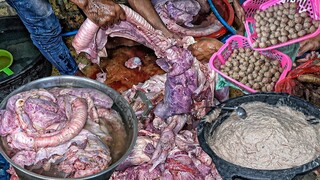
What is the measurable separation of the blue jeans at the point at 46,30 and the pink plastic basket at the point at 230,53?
1.27m

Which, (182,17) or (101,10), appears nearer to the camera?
(101,10)

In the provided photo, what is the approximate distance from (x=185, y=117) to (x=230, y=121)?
48cm

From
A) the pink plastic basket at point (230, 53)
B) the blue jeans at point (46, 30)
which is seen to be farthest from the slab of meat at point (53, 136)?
the pink plastic basket at point (230, 53)

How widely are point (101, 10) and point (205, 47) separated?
1098mm

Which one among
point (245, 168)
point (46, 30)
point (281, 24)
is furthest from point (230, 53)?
point (46, 30)

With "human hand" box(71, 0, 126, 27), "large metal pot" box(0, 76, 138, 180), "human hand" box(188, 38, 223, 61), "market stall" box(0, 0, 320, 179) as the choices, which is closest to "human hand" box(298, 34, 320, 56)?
"market stall" box(0, 0, 320, 179)

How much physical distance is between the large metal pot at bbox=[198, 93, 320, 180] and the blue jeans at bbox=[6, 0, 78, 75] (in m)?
1.53

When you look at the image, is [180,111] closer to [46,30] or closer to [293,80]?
[293,80]

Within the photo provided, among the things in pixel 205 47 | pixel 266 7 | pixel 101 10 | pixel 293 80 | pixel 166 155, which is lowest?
pixel 166 155

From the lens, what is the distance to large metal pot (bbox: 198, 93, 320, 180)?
9.88ft

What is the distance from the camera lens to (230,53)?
4219 mm

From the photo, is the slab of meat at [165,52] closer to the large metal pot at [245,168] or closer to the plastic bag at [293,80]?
the large metal pot at [245,168]

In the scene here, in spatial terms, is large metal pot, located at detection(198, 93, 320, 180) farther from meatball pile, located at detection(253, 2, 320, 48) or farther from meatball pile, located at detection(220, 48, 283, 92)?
meatball pile, located at detection(253, 2, 320, 48)

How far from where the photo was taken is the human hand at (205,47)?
437cm
